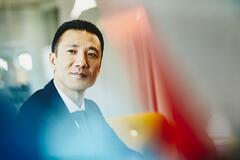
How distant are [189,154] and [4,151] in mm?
630

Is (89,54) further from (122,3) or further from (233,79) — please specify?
(233,79)

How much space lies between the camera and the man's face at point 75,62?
138cm

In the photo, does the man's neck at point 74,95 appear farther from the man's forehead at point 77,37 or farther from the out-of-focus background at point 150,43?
the man's forehead at point 77,37

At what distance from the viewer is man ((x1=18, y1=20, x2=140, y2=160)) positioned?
4.43ft

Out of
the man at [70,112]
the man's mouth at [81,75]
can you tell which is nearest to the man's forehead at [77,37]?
the man at [70,112]

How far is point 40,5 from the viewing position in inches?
54.1

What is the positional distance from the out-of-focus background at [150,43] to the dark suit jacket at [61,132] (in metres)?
0.04

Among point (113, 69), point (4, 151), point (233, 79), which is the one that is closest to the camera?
point (4, 151)

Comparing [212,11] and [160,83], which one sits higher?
[212,11]

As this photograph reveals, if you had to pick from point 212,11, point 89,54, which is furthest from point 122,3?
point 212,11

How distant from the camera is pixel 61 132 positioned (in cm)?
136

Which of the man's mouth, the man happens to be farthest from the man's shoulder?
the man's mouth

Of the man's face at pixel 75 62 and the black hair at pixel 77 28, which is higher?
the black hair at pixel 77 28

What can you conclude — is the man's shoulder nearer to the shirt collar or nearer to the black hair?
the shirt collar
